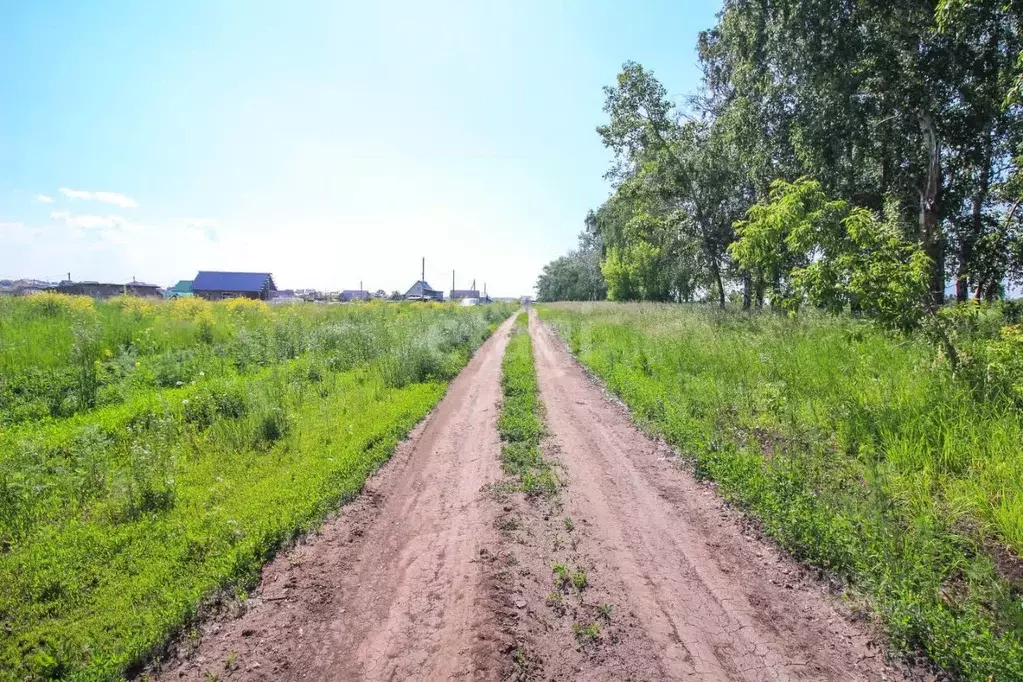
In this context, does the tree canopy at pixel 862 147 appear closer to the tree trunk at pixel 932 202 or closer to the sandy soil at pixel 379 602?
the tree trunk at pixel 932 202

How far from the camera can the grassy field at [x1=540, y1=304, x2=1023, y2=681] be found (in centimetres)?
328

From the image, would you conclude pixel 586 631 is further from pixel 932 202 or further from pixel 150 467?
pixel 932 202

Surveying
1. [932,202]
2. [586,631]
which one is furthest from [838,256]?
[932,202]

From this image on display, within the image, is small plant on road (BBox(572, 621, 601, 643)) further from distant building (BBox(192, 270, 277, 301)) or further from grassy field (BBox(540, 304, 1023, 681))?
distant building (BBox(192, 270, 277, 301))

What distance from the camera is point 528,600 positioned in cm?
358

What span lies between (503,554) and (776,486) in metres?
3.11

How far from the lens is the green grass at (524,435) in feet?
19.0

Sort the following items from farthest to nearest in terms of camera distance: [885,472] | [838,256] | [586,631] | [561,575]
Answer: [838,256]
[885,472]
[561,575]
[586,631]

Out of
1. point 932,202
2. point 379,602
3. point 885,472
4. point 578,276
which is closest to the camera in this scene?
point 379,602

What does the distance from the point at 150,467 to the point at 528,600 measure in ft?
16.0

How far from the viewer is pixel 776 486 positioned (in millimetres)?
5125

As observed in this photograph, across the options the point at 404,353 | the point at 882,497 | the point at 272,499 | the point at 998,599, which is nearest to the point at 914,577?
the point at 998,599

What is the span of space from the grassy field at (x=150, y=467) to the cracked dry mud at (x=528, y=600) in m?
0.48

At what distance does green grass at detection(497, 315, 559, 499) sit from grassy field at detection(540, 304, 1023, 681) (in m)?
1.97
